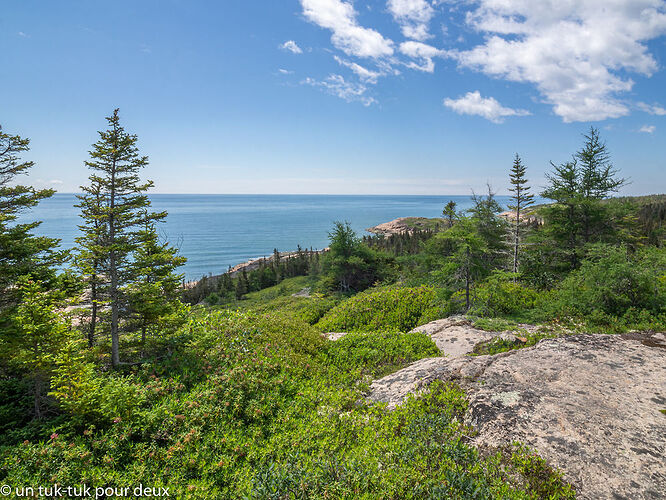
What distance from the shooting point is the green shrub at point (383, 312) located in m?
13.3

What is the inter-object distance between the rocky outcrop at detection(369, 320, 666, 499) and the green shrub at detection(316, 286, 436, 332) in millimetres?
6043

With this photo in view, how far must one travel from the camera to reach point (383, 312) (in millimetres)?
14102

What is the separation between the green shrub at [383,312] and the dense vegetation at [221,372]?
0.32ft

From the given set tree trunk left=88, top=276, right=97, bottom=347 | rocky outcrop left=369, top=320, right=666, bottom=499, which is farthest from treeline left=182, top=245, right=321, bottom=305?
rocky outcrop left=369, top=320, right=666, bottom=499

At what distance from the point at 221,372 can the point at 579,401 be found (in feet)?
25.2

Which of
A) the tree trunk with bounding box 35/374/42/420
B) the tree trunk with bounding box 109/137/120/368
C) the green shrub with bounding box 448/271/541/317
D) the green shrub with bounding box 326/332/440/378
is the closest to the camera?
the tree trunk with bounding box 35/374/42/420

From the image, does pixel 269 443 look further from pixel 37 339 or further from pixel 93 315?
pixel 93 315

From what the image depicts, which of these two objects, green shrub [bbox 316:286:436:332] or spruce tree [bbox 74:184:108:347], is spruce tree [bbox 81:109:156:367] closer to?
spruce tree [bbox 74:184:108:347]

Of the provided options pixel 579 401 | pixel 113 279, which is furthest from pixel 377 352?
pixel 113 279

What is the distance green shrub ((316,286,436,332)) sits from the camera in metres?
13.3

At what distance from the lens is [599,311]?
873 centimetres

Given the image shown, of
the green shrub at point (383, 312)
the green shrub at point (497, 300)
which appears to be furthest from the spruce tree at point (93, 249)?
the green shrub at point (497, 300)

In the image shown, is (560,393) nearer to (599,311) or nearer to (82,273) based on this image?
(599,311)

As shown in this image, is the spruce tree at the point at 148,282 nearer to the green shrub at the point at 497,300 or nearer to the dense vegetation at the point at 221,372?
the dense vegetation at the point at 221,372
